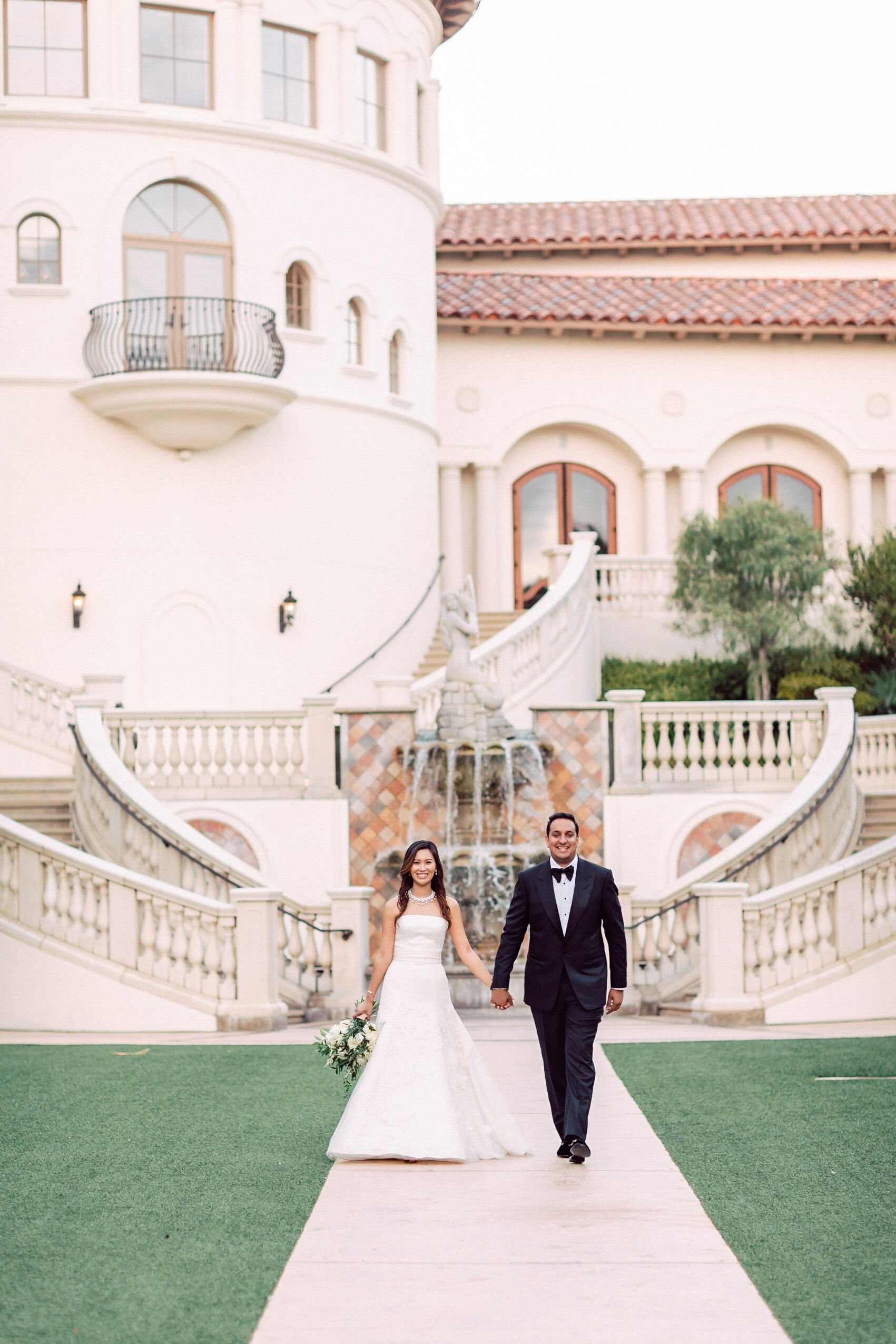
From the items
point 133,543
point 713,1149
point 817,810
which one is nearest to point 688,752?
point 817,810

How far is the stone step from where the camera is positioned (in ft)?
94.2

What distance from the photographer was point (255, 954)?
15.8 meters

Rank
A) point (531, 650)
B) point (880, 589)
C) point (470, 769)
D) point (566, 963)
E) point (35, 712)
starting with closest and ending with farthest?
point (566, 963) < point (470, 769) < point (35, 712) < point (531, 650) < point (880, 589)

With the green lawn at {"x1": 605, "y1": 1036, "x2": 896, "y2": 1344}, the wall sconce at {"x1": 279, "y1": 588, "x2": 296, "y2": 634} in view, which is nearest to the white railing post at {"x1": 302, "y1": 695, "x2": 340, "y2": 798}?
the wall sconce at {"x1": 279, "y1": 588, "x2": 296, "y2": 634}

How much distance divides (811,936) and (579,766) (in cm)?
652

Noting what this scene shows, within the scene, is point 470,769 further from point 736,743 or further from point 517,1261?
point 517,1261

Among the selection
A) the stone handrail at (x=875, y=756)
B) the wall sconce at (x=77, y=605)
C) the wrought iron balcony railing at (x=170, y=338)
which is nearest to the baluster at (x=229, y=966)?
the stone handrail at (x=875, y=756)

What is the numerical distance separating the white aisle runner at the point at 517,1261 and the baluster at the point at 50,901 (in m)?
7.79

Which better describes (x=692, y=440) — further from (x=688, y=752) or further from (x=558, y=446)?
(x=688, y=752)

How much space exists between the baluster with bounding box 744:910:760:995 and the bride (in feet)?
22.7

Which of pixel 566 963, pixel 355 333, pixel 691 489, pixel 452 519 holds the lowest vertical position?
pixel 566 963

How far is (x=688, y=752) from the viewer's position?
22594mm

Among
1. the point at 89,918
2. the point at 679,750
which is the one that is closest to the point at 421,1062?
the point at 89,918

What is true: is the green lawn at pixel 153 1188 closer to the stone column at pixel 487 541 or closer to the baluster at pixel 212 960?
the baluster at pixel 212 960
